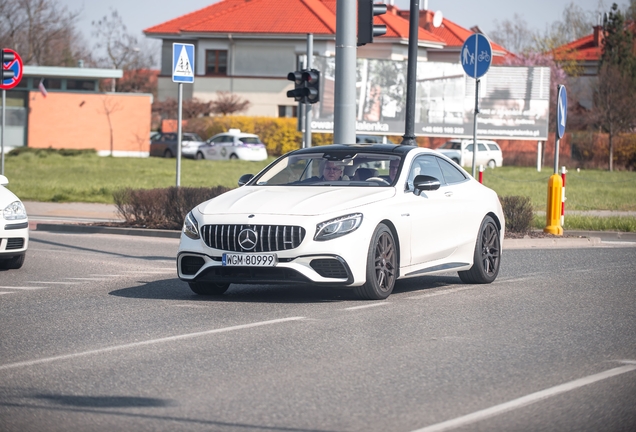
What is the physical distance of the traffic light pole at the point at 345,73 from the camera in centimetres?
1617

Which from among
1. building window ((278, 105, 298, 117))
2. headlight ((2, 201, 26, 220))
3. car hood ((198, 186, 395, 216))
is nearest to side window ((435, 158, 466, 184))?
car hood ((198, 186, 395, 216))

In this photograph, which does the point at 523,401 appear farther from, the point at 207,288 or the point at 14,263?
the point at 14,263

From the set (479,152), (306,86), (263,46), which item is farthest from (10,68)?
(263,46)

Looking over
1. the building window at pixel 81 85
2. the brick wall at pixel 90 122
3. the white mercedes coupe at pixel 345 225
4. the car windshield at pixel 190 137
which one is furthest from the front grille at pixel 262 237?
the building window at pixel 81 85

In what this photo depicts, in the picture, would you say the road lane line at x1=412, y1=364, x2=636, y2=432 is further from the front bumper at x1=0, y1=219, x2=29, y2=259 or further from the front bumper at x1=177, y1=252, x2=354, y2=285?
the front bumper at x1=0, y1=219, x2=29, y2=259

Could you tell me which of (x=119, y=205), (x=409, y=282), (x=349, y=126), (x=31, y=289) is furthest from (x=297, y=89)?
(x=31, y=289)

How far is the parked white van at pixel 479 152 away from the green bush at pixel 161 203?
118 feet

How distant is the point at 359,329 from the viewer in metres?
8.47

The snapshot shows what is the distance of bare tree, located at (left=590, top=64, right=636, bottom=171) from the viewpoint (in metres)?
57.3

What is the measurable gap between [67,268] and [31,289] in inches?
86.4

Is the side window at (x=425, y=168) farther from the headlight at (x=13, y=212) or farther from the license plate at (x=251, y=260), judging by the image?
the headlight at (x=13, y=212)

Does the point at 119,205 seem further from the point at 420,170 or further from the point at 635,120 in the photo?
the point at 635,120

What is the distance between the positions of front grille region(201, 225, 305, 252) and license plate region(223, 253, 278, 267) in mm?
55

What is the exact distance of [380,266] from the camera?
10.1m
